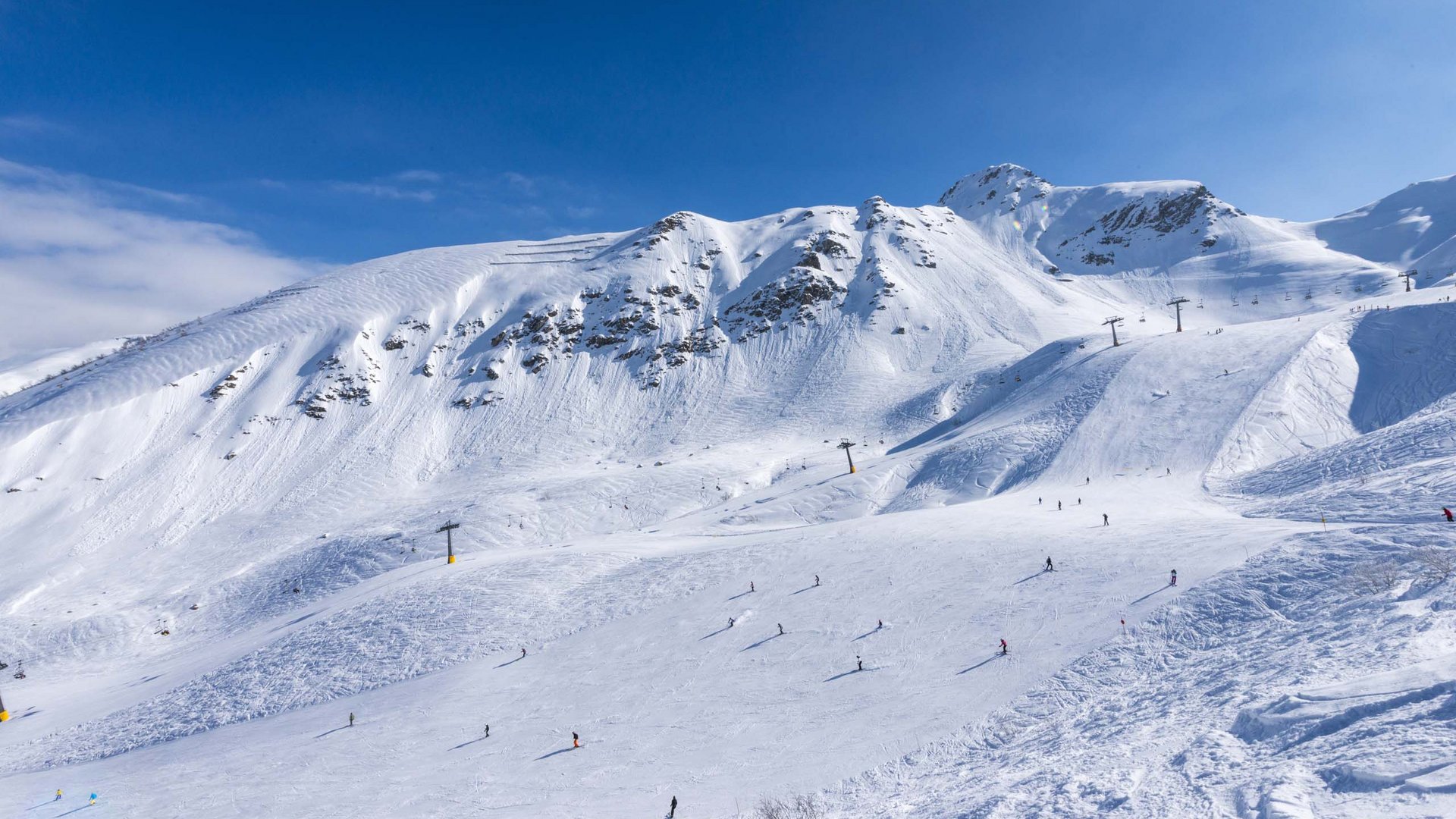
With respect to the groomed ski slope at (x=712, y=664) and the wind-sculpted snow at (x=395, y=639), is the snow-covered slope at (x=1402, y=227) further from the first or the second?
the wind-sculpted snow at (x=395, y=639)

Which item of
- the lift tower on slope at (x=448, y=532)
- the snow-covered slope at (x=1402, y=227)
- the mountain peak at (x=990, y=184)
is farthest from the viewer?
the mountain peak at (x=990, y=184)

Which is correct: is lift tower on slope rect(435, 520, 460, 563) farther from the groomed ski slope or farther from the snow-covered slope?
the snow-covered slope

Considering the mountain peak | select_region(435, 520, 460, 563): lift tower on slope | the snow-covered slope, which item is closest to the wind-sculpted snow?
select_region(435, 520, 460, 563): lift tower on slope

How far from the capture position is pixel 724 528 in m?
43.4

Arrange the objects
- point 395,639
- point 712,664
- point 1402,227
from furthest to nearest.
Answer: point 1402,227, point 395,639, point 712,664

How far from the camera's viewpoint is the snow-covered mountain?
691 inches

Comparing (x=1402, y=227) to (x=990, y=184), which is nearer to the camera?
(x=1402, y=227)

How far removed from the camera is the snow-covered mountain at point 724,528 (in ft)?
57.6

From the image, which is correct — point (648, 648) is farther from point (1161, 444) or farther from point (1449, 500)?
point (1161, 444)

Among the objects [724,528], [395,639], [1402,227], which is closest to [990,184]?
[1402,227]

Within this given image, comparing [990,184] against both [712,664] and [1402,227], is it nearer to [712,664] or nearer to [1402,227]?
[1402,227]

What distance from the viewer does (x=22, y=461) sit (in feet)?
229

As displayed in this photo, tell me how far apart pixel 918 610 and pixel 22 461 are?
332 ft

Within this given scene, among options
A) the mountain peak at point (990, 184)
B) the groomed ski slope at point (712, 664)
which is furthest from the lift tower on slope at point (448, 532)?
the mountain peak at point (990, 184)
